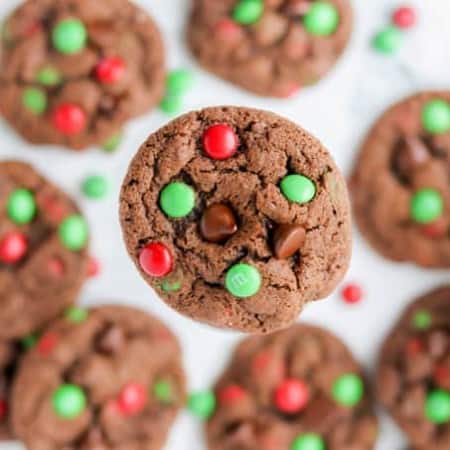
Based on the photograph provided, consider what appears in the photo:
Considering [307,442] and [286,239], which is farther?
[307,442]

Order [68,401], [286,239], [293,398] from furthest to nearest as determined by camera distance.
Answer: [293,398]
[68,401]
[286,239]

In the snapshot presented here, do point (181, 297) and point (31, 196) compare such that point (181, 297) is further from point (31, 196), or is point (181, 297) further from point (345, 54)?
point (345, 54)

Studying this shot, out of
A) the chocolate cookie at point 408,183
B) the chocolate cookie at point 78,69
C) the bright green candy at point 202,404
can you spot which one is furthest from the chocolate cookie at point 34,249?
the chocolate cookie at point 408,183

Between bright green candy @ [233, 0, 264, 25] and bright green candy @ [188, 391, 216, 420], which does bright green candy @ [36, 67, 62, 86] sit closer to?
bright green candy @ [233, 0, 264, 25]

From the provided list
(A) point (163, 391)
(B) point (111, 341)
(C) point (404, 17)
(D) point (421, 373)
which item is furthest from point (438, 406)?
(C) point (404, 17)

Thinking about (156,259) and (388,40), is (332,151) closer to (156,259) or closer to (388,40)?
(388,40)

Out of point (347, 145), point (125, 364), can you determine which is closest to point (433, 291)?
point (347, 145)
